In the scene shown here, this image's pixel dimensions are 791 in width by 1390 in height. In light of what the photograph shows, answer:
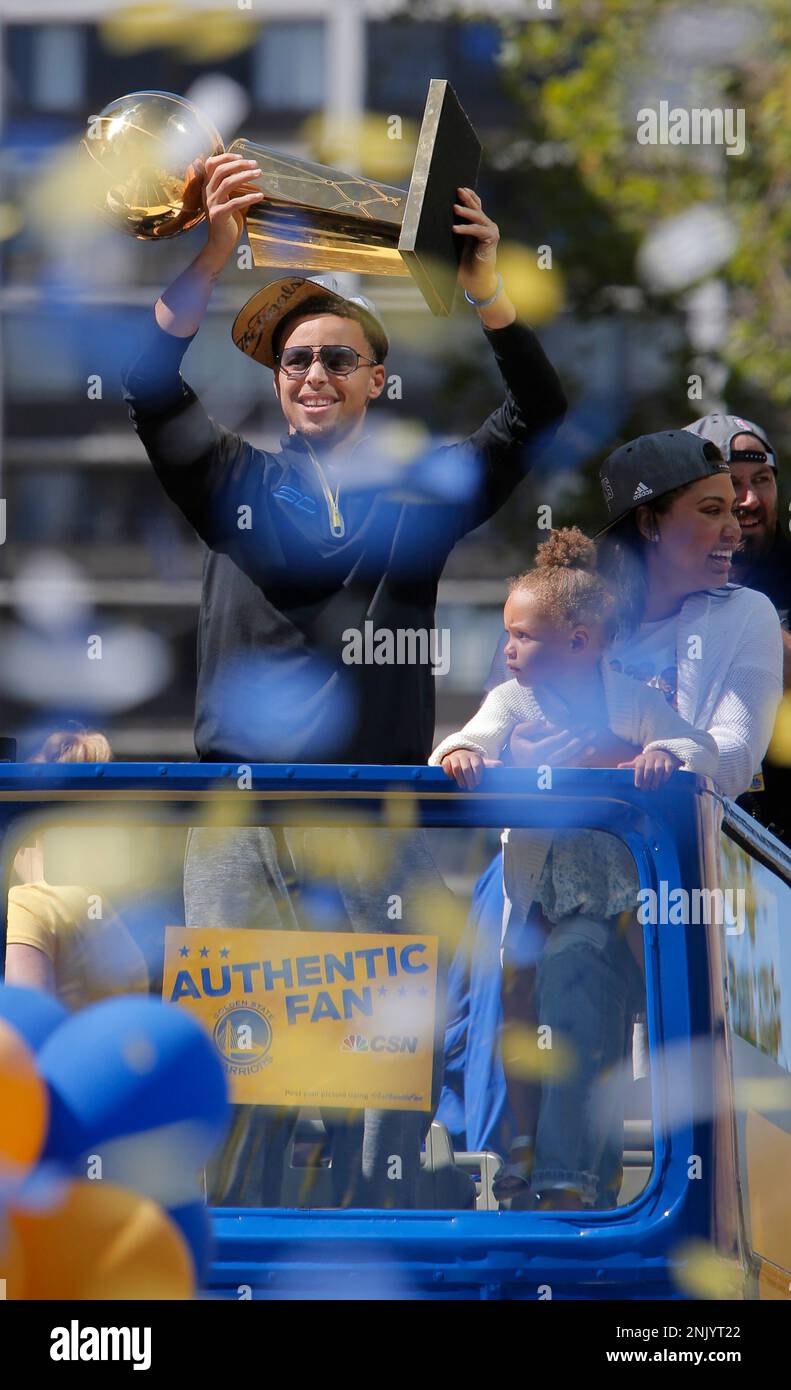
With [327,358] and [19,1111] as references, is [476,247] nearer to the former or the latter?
[327,358]

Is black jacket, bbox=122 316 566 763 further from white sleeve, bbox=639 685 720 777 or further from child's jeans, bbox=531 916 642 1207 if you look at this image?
child's jeans, bbox=531 916 642 1207

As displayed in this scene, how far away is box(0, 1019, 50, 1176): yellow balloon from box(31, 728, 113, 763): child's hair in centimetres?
190

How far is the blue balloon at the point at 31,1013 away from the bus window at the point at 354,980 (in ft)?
0.75

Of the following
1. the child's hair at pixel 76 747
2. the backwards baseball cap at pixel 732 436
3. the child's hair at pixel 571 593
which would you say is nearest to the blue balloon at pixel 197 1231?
the child's hair at pixel 571 593

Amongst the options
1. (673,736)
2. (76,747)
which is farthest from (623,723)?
(76,747)

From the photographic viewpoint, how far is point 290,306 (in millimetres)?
3303

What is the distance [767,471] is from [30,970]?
2022 millimetres

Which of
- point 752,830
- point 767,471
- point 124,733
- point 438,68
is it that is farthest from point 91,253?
point 752,830

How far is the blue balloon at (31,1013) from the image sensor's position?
2137mm

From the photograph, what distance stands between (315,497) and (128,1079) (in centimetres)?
135

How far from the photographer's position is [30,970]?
2.49 meters

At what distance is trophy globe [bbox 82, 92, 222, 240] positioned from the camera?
2.88 meters

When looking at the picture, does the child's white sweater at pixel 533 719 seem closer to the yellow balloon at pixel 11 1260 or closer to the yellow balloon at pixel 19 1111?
the yellow balloon at pixel 19 1111

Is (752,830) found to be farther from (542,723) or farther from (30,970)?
(30,970)
